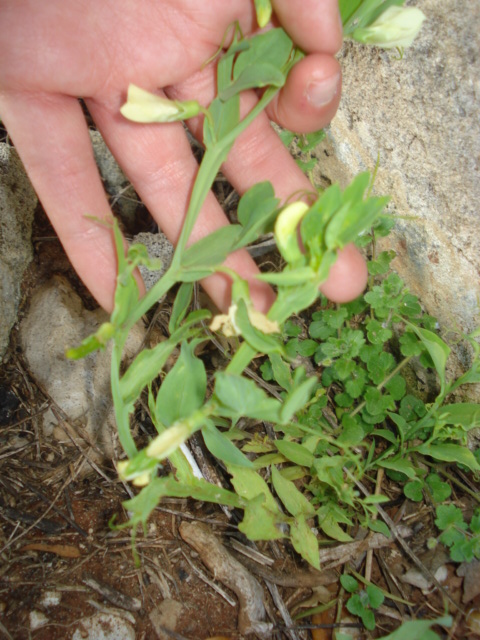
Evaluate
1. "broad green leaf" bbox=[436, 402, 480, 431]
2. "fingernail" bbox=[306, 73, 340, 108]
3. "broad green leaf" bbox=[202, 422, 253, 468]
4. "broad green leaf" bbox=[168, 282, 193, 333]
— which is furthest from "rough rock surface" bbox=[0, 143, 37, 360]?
"broad green leaf" bbox=[436, 402, 480, 431]

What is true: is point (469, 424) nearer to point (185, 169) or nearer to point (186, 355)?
point (186, 355)

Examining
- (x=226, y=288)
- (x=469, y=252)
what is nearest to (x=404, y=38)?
(x=469, y=252)

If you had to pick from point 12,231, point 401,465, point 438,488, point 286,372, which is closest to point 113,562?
point 286,372

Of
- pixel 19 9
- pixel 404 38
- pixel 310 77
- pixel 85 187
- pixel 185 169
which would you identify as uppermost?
pixel 404 38

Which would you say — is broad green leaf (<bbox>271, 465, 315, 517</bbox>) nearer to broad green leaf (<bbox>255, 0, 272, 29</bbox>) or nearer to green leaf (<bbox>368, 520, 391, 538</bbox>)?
green leaf (<bbox>368, 520, 391, 538</bbox>)

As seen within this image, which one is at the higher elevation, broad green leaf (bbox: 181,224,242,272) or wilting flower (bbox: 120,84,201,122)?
Answer: wilting flower (bbox: 120,84,201,122)

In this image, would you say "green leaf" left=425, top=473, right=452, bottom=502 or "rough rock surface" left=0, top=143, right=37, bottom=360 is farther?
"rough rock surface" left=0, top=143, right=37, bottom=360
